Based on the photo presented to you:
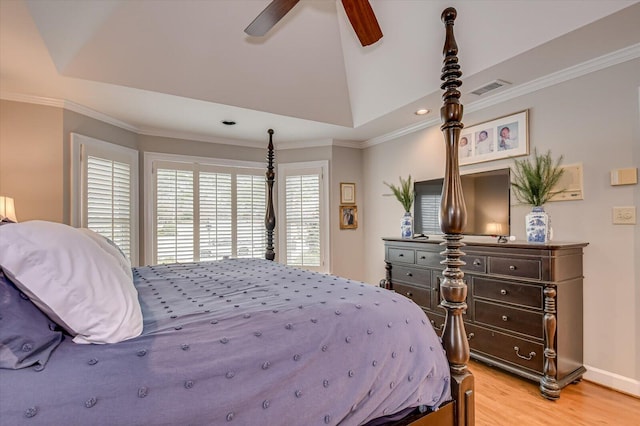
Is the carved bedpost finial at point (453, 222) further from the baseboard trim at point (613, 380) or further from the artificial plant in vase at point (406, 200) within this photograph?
the artificial plant in vase at point (406, 200)

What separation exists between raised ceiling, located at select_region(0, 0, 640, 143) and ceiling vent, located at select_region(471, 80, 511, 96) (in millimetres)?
96

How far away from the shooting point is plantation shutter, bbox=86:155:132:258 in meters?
3.53

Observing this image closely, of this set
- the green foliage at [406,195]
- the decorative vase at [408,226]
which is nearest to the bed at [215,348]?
the decorative vase at [408,226]

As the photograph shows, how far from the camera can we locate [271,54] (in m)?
3.18

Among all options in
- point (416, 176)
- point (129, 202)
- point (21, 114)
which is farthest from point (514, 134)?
point (21, 114)

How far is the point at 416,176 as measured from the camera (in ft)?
13.7

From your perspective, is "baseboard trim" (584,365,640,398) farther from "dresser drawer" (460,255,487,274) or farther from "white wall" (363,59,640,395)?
"dresser drawer" (460,255,487,274)

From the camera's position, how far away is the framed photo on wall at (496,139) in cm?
304

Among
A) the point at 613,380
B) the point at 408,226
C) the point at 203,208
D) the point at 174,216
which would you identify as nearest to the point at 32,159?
the point at 174,216

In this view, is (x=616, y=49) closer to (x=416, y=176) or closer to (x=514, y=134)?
(x=514, y=134)

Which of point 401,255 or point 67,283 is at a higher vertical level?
point 67,283

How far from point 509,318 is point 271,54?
314 centimetres

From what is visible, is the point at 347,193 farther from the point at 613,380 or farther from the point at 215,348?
the point at 215,348

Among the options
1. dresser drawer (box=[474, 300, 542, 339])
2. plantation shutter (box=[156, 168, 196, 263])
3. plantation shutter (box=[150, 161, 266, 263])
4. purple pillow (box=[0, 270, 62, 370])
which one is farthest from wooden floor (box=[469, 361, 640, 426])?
plantation shutter (box=[156, 168, 196, 263])
